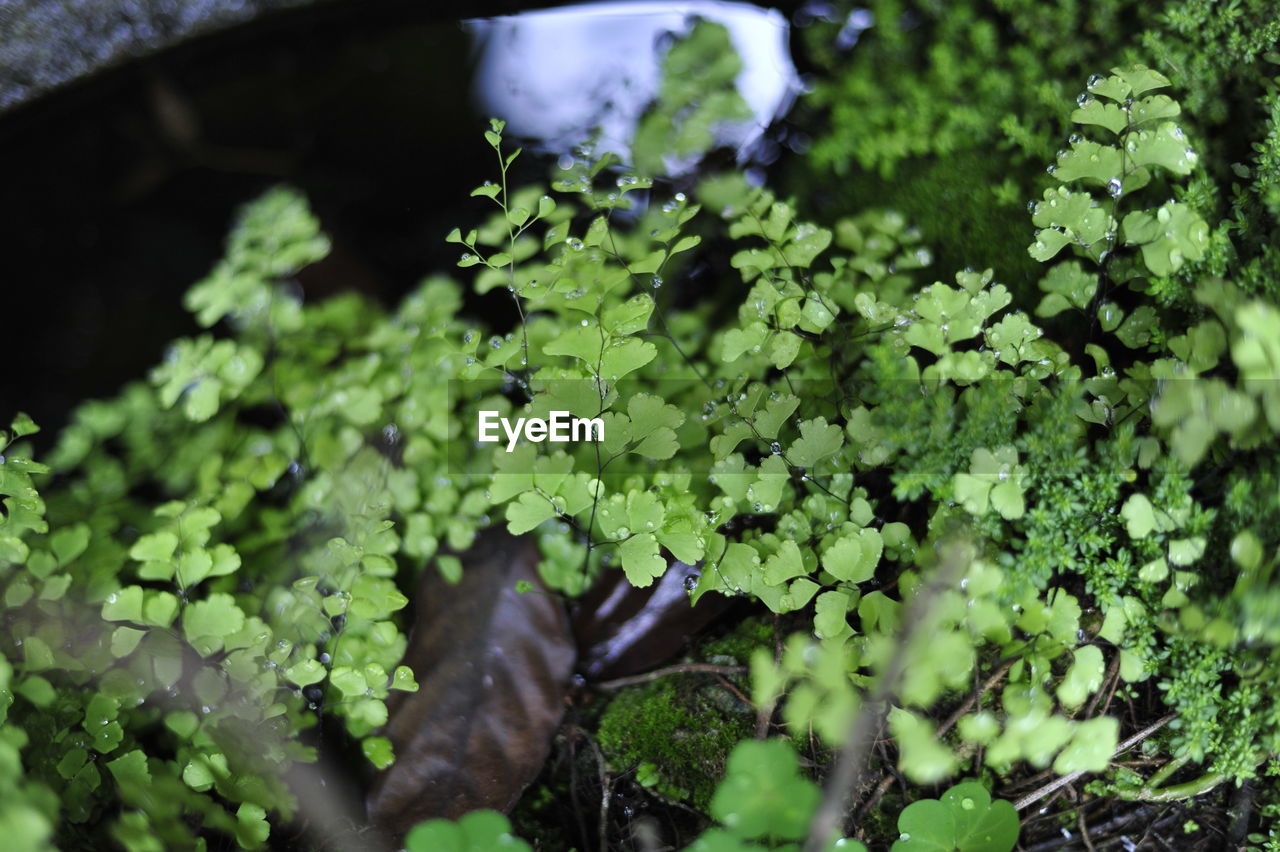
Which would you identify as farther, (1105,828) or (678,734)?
(678,734)

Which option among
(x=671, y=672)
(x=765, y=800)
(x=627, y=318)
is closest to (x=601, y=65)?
(x=627, y=318)

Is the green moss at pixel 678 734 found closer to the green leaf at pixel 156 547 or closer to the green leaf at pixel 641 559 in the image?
the green leaf at pixel 641 559

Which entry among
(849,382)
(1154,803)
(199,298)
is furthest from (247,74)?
(1154,803)

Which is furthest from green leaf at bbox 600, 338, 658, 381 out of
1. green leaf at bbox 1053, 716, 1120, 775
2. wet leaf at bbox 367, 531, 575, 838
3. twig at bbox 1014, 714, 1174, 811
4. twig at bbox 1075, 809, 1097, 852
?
twig at bbox 1075, 809, 1097, 852

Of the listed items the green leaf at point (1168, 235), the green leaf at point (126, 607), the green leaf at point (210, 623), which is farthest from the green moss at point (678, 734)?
the green leaf at point (1168, 235)

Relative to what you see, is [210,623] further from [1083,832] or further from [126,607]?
[1083,832]
